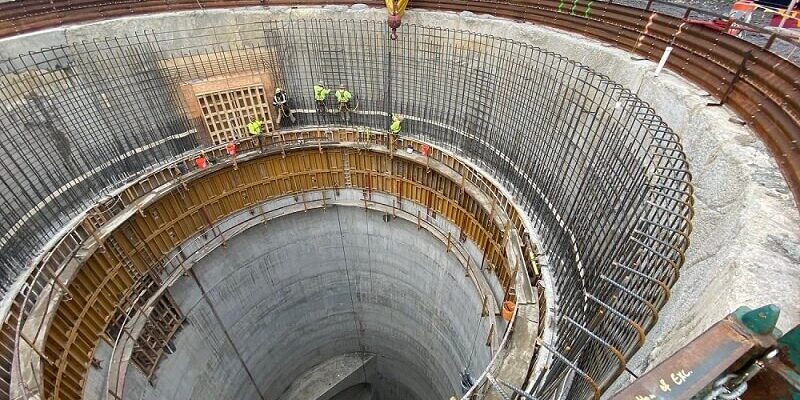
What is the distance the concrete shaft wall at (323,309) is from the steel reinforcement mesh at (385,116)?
2929 millimetres

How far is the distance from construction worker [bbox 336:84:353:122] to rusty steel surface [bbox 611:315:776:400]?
1010 centimetres

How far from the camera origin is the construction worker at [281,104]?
37.9 feet

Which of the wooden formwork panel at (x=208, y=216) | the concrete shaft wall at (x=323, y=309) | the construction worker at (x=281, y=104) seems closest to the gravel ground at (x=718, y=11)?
the wooden formwork panel at (x=208, y=216)

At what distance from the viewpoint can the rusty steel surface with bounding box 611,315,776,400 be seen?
2234 mm

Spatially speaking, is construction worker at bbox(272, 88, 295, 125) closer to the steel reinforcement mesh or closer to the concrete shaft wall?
the steel reinforcement mesh

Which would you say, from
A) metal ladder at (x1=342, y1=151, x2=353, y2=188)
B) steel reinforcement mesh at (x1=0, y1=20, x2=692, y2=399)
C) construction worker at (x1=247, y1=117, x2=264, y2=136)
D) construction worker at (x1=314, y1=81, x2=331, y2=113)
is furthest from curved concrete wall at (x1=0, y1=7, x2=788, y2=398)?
construction worker at (x1=247, y1=117, x2=264, y2=136)

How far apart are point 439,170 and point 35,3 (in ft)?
38.6

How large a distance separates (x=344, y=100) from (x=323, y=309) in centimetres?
665

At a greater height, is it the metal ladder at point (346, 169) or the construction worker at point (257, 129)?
the metal ladder at point (346, 169)

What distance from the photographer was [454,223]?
10.5 m

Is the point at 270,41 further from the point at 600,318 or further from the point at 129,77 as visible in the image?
the point at 600,318

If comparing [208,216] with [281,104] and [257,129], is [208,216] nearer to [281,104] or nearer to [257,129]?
[257,129]

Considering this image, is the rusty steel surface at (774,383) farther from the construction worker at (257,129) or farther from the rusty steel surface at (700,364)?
the construction worker at (257,129)

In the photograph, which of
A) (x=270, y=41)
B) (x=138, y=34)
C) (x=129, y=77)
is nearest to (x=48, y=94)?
(x=129, y=77)
